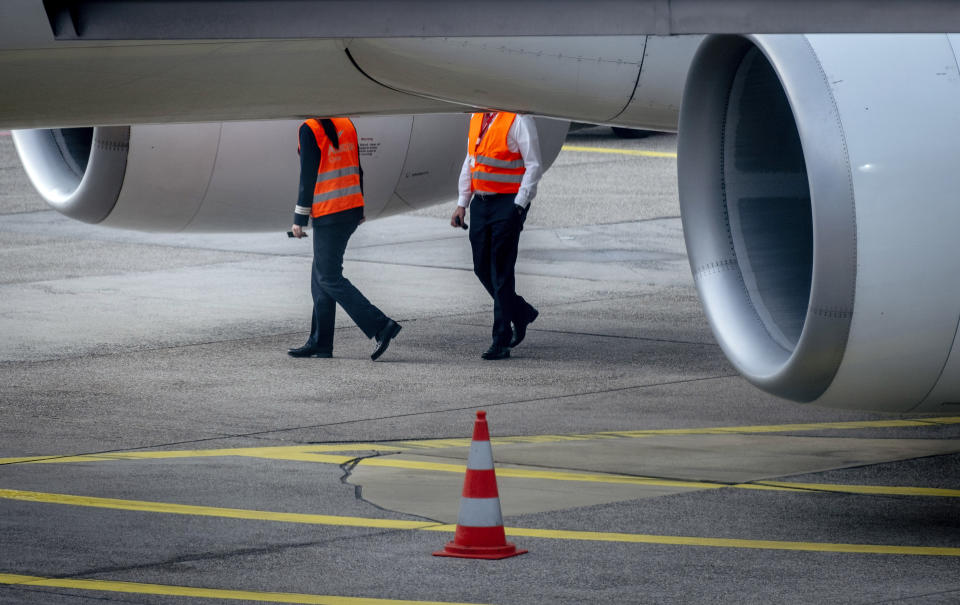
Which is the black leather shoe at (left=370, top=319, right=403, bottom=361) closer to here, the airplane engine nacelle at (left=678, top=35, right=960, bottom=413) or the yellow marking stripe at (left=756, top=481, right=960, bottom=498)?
the yellow marking stripe at (left=756, top=481, right=960, bottom=498)

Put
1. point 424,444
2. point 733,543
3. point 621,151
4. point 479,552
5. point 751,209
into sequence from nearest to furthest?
point 479,552
point 733,543
point 751,209
point 424,444
point 621,151

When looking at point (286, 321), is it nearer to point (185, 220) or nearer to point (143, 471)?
point (185, 220)

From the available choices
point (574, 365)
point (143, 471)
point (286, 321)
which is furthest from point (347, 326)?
point (143, 471)

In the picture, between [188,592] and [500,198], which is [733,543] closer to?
[188,592]

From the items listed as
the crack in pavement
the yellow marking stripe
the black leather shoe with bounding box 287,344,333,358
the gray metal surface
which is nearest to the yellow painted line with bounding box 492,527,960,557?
the crack in pavement

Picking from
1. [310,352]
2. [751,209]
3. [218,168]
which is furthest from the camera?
[310,352]

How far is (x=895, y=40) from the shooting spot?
21.9 ft

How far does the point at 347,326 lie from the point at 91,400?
282 cm

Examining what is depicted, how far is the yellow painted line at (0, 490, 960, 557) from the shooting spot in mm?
6887

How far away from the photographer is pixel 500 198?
11.2 meters

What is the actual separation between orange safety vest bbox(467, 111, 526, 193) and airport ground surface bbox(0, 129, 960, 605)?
1093 millimetres

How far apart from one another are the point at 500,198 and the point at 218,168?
1.76 meters

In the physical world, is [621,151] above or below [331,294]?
above

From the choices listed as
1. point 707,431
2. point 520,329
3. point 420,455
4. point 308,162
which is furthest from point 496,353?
point 420,455
